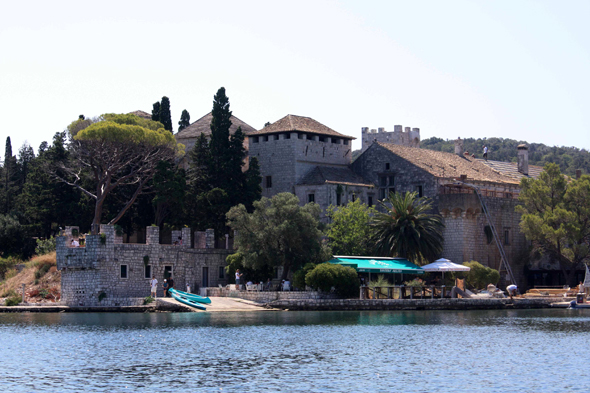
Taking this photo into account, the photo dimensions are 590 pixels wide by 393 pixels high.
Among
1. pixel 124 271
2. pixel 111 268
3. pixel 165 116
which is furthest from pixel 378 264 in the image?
pixel 165 116

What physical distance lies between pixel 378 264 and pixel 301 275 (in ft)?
16.7

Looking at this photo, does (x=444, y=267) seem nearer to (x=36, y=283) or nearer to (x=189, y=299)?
(x=189, y=299)

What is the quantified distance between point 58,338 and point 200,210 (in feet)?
73.5

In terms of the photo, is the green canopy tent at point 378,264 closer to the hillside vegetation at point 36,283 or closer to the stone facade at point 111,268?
the stone facade at point 111,268

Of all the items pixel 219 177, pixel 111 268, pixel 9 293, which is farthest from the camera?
pixel 219 177

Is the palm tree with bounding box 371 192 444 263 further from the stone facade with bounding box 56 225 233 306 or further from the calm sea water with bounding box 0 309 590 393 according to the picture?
the stone facade with bounding box 56 225 233 306

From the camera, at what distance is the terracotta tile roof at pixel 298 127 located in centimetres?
6431

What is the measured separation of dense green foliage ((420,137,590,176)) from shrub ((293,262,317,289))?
84469 mm

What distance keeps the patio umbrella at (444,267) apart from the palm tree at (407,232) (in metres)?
1.29

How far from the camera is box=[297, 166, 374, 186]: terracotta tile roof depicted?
62.1 metres

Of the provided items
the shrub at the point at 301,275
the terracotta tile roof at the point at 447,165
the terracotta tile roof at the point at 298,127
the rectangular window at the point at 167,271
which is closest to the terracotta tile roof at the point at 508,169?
the terracotta tile roof at the point at 447,165

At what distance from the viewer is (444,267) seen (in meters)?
53.4

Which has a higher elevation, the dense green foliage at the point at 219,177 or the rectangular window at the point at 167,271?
the dense green foliage at the point at 219,177

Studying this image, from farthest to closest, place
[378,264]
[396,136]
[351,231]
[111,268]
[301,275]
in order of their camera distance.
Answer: [396,136], [351,231], [378,264], [301,275], [111,268]
